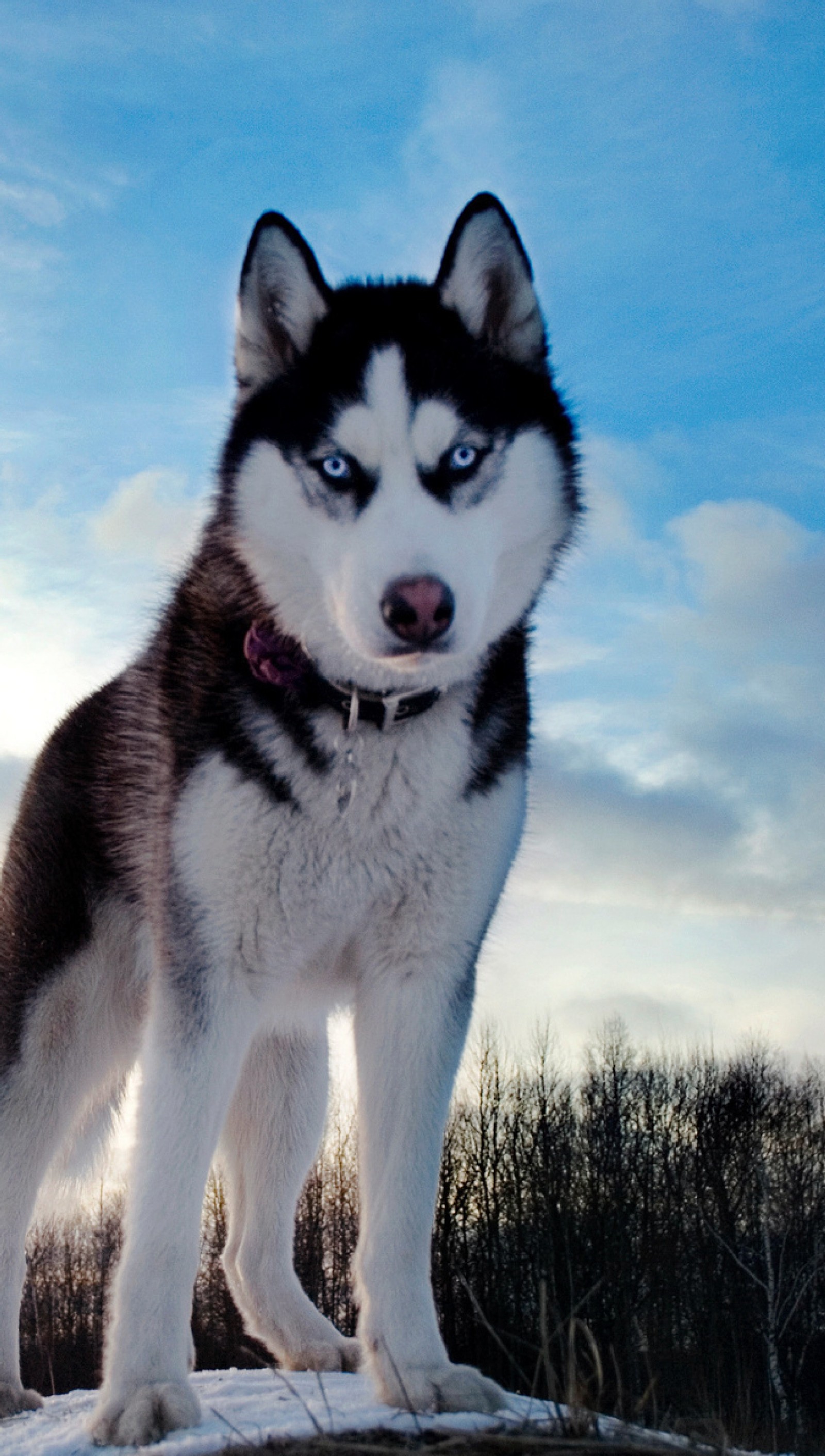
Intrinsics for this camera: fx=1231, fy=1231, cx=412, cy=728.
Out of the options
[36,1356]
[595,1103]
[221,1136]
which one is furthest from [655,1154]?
[221,1136]

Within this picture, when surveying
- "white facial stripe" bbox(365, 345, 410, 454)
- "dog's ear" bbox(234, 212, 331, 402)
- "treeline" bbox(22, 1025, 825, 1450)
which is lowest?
"treeline" bbox(22, 1025, 825, 1450)

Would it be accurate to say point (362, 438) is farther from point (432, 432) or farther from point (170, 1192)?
point (170, 1192)

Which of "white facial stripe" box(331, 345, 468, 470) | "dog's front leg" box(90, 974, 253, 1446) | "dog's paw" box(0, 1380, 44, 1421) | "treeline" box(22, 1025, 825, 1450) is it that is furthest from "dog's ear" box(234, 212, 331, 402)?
"treeline" box(22, 1025, 825, 1450)

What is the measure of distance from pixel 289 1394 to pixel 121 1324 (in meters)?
0.89

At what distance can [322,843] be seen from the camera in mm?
4191

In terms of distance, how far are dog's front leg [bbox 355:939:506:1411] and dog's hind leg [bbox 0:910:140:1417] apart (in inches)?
53.7

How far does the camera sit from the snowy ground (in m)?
3.74

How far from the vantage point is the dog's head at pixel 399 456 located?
12.2 ft

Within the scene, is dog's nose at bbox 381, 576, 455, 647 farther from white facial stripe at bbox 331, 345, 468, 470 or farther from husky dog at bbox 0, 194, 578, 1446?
white facial stripe at bbox 331, 345, 468, 470

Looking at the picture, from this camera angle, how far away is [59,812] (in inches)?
224

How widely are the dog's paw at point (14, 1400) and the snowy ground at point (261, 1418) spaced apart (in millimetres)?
40

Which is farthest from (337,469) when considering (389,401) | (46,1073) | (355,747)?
(46,1073)

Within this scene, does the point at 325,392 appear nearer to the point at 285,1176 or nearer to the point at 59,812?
the point at 59,812

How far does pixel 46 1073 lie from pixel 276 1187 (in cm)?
114
